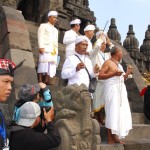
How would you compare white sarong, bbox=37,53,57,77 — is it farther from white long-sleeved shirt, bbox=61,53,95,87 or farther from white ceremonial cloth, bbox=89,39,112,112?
white long-sleeved shirt, bbox=61,53,95,87

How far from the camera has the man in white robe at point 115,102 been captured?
16.9 ft

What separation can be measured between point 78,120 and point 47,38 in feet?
11.2

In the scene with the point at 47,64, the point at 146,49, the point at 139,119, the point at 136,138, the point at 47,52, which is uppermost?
the point at 146,49

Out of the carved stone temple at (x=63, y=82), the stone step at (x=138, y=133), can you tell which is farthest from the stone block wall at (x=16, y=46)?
the stone step at (x=138, y=133)

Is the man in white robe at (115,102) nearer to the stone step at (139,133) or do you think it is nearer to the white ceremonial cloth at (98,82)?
the white ceremonial cloth at (98,82)

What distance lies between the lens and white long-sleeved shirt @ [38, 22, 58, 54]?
7.17 metres

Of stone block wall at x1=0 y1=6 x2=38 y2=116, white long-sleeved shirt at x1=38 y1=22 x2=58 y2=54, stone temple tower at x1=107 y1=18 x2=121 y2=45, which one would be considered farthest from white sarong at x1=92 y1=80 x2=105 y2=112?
stone temple tower at x1=107 y1=18 x2=121 y2=45

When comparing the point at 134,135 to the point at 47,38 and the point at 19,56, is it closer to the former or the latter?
A: the point at 19,56

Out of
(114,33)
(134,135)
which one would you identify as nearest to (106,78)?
(134,135)

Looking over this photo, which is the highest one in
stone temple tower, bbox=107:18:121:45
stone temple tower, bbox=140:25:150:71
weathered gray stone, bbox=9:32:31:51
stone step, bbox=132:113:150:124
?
stone temple tower, bbox=107:18:121:45

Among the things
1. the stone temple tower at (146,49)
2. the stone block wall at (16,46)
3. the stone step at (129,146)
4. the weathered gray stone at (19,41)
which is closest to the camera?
the stone step at (129,146)

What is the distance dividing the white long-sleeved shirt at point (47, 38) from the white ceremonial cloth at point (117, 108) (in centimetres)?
216

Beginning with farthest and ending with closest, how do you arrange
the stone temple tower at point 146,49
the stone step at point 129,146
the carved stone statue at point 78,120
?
the stone temple tower at point 146,49 < the stone step at point 129,146 < the carved stone statue at point 78,120

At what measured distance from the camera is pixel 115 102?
526cm
